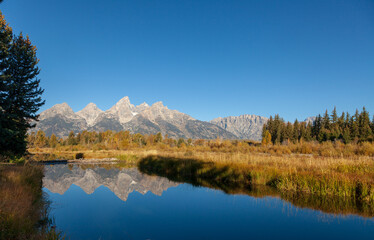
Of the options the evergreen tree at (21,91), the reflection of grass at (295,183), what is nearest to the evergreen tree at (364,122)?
the reflection of grass at (295,183)

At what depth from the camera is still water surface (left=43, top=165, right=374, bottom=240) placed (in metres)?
7.87

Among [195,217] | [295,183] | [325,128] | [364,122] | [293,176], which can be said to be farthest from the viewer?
[325,128]

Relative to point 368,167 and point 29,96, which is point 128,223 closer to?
point 368,167

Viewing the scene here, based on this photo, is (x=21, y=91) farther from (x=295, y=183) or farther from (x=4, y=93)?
(x=295, y=183)

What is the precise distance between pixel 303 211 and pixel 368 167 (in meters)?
6.74

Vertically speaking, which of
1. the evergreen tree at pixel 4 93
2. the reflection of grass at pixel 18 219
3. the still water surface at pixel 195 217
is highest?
the evergreen tree at pixel 4 93

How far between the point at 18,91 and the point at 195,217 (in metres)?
21.7

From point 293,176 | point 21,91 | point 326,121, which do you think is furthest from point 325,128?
point 21,91

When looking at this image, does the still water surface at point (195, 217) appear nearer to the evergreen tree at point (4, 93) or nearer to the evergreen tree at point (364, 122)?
the evergreen tree at point (4, 93)

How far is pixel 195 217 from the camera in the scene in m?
9.91

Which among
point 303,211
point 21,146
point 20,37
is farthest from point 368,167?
point 20,37

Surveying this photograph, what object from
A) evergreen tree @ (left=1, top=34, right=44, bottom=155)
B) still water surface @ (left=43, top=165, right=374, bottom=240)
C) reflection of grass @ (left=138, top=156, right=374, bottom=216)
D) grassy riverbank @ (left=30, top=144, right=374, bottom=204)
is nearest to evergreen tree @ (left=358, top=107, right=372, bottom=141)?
grassy riverbank @ (left=30, top=144, right=374, bottom=204)

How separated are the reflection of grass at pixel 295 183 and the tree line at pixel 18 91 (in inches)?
624

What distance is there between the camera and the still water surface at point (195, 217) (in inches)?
310
